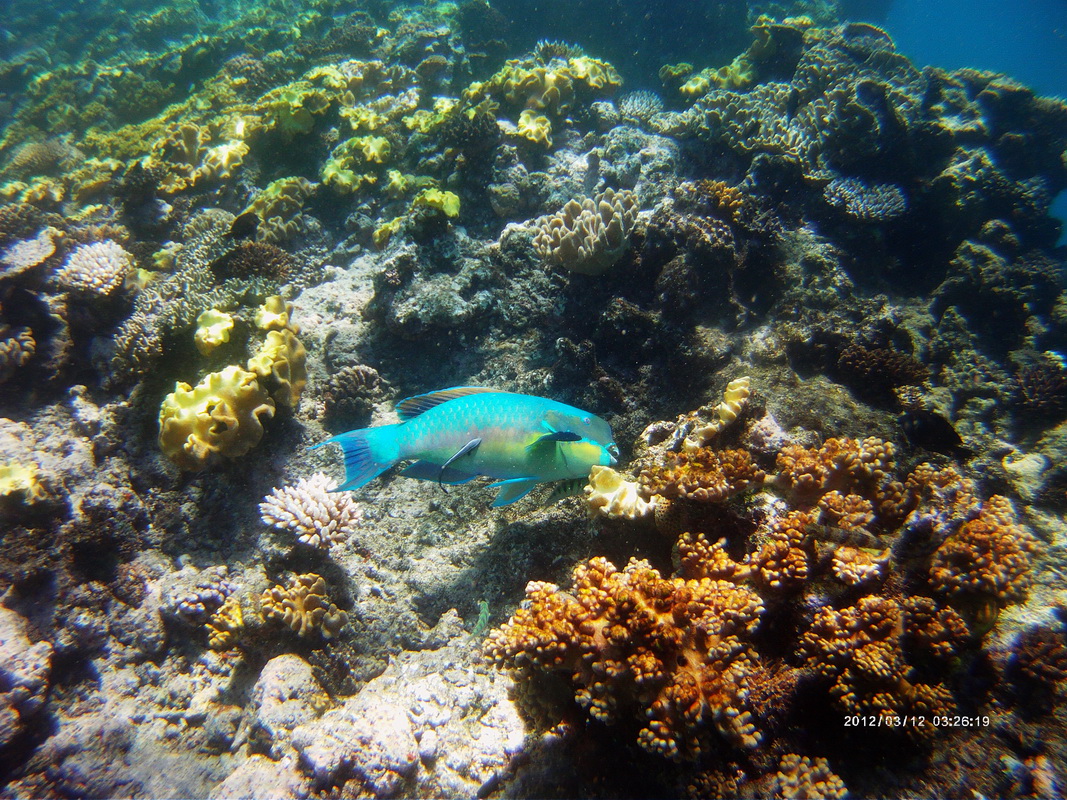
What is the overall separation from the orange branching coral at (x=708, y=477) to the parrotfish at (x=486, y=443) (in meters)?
0.53

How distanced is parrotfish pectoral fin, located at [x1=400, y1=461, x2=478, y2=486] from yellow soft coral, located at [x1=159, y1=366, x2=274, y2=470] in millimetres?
2100

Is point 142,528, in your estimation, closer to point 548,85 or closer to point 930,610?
point 930,610

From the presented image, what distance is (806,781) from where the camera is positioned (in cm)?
216

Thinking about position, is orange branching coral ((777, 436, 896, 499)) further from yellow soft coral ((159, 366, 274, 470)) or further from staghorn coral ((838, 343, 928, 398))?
yellow soft coral ((159, 366, 274, 470))

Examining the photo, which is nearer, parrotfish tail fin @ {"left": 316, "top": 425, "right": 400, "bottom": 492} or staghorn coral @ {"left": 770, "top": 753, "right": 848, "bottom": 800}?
staghorn coral @ {"left": 770, "top": 753, "right": 848, "bottom": 800}

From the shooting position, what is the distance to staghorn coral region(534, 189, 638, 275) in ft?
14.9

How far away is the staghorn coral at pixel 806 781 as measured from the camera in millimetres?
2113

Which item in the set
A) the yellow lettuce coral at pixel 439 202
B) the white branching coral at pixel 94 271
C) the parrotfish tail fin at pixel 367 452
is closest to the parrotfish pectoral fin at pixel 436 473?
the parrotfish tail fin at pixel 367 452

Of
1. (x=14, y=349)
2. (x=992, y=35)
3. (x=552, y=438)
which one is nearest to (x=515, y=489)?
(x=552, y=438)

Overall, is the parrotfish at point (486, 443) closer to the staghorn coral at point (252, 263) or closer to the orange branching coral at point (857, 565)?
the orange branching coral at point (857, 565)

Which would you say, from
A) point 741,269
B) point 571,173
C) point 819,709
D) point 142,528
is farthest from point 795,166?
point 142,528

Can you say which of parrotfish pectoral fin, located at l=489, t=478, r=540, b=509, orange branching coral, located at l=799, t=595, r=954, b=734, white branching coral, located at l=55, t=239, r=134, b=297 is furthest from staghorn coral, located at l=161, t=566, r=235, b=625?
orange branching coral, located at l=799, t=595, r=954, b=734

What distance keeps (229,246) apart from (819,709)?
23.3ft

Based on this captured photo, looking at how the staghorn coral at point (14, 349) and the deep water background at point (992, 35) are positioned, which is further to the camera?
the deep water background at point (992, 35)
